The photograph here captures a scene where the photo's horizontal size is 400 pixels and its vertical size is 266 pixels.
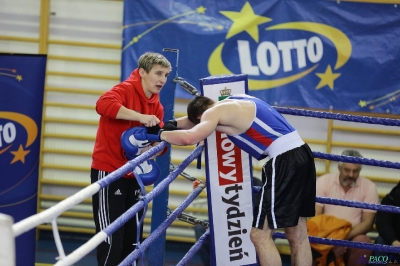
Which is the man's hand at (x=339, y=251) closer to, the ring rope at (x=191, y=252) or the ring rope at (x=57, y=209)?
the ring rope at (x=191, y=252)

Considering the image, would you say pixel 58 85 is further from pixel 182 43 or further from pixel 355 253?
pixel 355 253

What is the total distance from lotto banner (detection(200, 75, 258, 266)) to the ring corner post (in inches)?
11.8

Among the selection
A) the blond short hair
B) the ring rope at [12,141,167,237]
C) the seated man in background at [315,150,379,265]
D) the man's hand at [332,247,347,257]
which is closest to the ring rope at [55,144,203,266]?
the ring rope at [12,141,167,237]

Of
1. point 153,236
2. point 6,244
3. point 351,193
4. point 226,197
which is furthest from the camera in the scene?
point 351,193

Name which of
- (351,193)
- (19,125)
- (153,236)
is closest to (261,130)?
(153,236)

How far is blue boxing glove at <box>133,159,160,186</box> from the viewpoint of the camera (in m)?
3.18

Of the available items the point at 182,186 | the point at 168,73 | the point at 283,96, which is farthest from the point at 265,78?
the point at 168,73

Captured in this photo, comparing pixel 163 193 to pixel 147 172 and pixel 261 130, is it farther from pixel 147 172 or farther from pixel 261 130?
pixel 261 130

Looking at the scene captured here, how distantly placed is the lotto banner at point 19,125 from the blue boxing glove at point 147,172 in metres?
1.03

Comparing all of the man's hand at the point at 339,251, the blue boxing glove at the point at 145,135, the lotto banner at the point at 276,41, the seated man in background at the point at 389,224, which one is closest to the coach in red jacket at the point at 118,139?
the blue boxing glove at the point at 145,135

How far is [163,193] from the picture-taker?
3881 mm

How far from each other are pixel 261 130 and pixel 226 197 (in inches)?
21.3

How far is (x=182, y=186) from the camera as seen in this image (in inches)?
251

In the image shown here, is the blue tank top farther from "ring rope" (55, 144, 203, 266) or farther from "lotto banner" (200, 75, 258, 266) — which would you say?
"ring rope" (55, 144, 203, 266)
